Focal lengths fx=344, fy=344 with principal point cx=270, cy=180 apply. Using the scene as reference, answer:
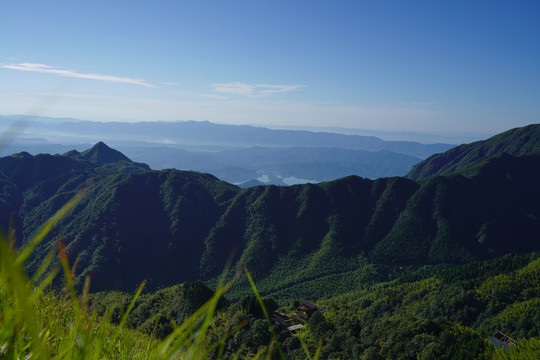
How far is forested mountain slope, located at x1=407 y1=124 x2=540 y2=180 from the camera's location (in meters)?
170

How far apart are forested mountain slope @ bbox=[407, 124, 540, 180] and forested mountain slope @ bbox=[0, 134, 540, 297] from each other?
42.3 metres

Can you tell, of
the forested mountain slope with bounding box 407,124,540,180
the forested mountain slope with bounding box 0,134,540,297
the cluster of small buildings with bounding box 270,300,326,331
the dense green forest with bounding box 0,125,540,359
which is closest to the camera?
the cluster of small buildings with bounding box 270,300,326,331

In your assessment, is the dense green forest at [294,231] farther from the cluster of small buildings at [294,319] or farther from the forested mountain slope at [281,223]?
the cluster of small buildings at [294,319]

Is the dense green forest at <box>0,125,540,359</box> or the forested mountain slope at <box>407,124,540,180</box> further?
the forested mountain slope at <box>407,124,540,180</box>

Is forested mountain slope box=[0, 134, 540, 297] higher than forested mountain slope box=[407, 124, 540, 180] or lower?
lower

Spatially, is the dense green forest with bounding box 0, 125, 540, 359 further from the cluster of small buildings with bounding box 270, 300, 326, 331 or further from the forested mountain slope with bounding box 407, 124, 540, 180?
the forested mountain slope with bounding box 407, 124, 540, 180

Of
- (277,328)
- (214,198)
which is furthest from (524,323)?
(214,198)

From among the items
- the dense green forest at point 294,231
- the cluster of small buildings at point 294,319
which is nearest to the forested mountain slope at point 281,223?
the dense green forest at point 294,231

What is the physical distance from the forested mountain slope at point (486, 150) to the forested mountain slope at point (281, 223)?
42.3 metres

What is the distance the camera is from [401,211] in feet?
355

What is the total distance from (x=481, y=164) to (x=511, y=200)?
17077 mm

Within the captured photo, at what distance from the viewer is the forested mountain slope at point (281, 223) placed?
9188cm

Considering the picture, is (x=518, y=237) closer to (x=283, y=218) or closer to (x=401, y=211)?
(x=401, y=211)

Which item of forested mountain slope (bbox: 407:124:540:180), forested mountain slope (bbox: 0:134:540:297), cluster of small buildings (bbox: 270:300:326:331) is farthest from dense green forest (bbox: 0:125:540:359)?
forested mountain slope (bbox: 407:124:540:180)
